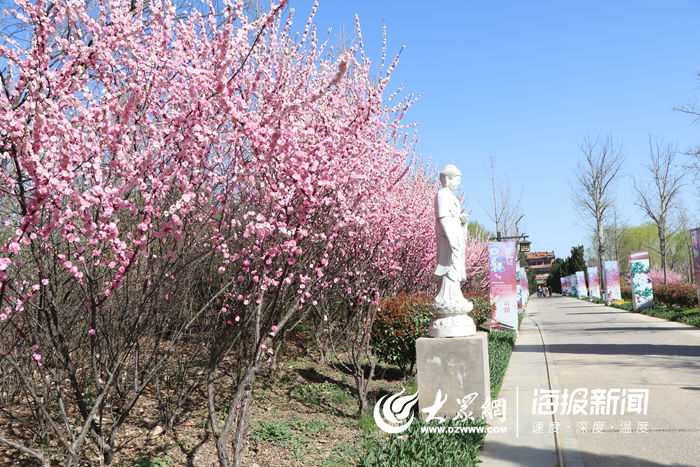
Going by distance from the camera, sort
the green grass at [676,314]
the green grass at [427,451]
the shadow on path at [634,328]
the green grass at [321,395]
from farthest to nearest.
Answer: the green grass at [676,314] < the shadow on path at [634,328] < the green grass at [321,395] < the green grass at [427,451]

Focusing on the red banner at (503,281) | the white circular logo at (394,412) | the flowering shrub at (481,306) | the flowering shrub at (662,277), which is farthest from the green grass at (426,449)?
the flowering shrub at (662,277)

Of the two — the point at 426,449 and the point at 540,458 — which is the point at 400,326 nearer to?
the point at 540,458

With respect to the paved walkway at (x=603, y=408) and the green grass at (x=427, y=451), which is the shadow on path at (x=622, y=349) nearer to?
the paved walkway at (x=603, y=408)

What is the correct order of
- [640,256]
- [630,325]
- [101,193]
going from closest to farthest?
[101,193] → [630,325] → [640,256]

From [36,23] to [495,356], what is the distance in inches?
360

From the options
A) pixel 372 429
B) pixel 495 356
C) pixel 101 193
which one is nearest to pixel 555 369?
pixel 495 356

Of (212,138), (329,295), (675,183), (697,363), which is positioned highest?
(675,183)

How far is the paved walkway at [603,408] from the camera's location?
17.6 feet

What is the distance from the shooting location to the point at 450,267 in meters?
7.05

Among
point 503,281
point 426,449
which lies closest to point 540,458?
point 426,449

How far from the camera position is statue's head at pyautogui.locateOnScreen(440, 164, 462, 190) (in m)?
7.05

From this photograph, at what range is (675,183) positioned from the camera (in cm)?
3322

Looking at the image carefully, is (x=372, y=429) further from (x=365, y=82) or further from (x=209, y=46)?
(x=209, y=46)

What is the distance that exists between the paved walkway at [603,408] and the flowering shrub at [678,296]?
13.1 m
